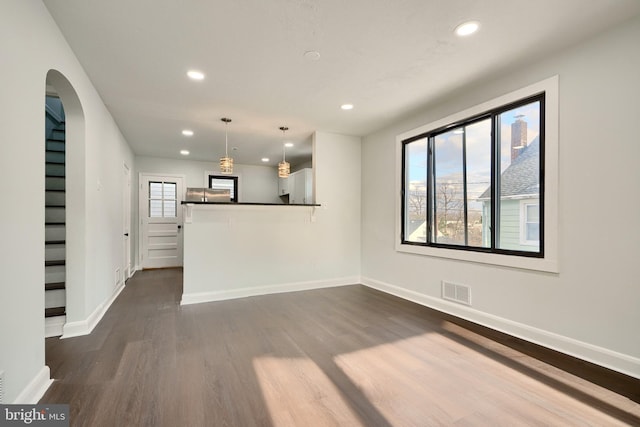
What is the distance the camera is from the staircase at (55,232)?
9.37 ft

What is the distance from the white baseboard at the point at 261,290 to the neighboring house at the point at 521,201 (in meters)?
2.66

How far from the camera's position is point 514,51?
2479mm

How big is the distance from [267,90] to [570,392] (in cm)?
364

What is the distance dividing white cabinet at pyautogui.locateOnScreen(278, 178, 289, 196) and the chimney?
198 inches

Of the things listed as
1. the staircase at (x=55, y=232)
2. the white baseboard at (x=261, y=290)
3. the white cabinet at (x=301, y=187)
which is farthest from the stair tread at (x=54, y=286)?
the white cabinet at (x=301, y=187)

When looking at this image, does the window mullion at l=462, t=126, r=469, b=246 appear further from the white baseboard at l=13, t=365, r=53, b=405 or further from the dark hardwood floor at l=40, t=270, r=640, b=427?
the white baseboard at l=13, t=365, r=53, b=405

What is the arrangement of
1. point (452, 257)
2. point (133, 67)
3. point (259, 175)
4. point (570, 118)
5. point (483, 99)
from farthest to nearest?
point (259, 175) < point (452, 257) < point (483, 99) < point (133, 67) < point (570, 118)

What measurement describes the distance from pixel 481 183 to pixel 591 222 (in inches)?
42.7

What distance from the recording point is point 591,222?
2.31 m

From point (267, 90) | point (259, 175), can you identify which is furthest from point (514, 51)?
point (259, 175)

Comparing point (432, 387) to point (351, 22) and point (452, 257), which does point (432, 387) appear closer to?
point (452, 257)

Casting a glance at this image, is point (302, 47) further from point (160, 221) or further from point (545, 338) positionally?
point (160, 221)

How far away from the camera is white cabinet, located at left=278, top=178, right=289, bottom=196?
724cm

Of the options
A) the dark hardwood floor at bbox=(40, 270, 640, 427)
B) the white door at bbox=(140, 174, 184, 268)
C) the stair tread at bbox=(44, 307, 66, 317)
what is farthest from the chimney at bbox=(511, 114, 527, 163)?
the white door at bbox=(140, 174, 184, 268)
